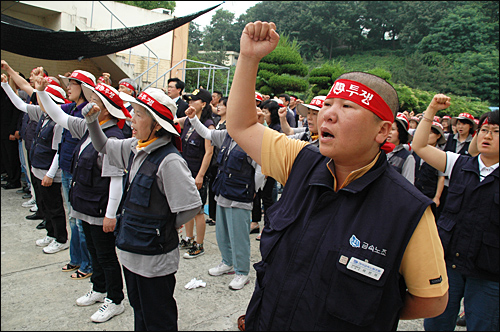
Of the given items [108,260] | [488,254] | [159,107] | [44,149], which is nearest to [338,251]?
[488,254]

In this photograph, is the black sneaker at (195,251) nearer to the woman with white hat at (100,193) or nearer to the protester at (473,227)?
the woman with white hat at (100,193)

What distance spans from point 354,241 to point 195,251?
387 centimetres

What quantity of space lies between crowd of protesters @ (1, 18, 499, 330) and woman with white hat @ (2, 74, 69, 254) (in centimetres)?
2

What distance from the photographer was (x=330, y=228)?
1361 mm

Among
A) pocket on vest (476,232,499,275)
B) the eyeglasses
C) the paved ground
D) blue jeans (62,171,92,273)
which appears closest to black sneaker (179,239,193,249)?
the paved ground

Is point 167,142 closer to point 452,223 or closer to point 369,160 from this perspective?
point 369,160

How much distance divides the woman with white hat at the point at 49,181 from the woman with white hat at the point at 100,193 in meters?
1.23

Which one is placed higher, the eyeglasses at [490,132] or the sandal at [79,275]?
the eyeglasses at [490,132]

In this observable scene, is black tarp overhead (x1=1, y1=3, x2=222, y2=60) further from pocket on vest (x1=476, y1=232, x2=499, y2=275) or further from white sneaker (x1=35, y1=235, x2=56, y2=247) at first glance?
pocket on vest (x1=476, y1=232, x2=499, y2=275)

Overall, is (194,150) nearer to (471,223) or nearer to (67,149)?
(67,149)

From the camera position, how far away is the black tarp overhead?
3672 mm

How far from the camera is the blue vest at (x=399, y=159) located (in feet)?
13.1

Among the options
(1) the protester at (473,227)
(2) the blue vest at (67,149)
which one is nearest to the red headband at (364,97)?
(1) the protester at (473,227)

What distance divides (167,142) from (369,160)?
1815mm
